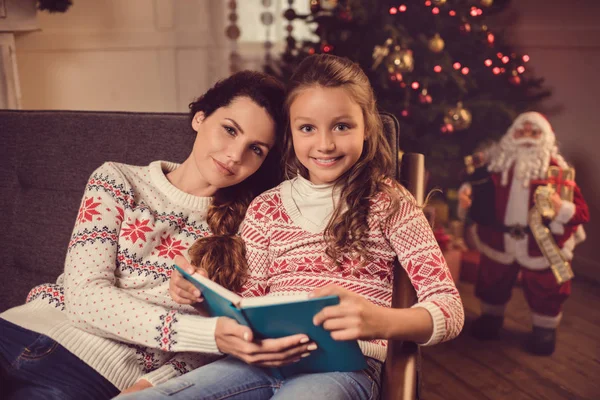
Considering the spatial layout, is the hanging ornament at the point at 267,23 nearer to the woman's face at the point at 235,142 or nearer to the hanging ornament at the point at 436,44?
the hanging ornament at the point at 436,44

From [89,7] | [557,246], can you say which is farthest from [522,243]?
[89,7]

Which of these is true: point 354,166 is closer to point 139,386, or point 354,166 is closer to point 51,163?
point 139,386

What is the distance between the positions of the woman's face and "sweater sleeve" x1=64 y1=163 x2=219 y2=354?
0.65 ft

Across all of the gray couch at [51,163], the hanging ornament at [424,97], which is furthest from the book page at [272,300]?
the hanging ornament at [424,97]

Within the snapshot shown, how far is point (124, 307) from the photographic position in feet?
3.89

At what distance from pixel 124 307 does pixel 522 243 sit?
187 cm

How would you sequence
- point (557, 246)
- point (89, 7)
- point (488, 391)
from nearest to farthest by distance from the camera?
→ point (488, 391), point (557, 246), point (89, 7)

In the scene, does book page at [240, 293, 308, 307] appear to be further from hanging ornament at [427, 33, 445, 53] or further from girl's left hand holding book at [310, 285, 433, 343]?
hanging ornament at [427, 33, 445, 53]

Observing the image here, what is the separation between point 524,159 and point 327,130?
62.0 inches

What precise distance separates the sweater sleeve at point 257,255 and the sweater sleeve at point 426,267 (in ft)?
0.94

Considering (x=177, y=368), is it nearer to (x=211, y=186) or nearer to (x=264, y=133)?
(x=211, y=186)

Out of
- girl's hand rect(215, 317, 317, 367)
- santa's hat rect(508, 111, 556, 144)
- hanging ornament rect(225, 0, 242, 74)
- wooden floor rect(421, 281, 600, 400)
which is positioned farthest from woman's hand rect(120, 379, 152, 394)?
hanging ornament rect(225, 0, 242, 74)

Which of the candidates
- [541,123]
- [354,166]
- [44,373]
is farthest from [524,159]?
[44,373]

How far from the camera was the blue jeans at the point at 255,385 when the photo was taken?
106cm
